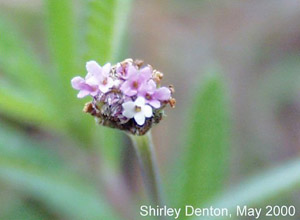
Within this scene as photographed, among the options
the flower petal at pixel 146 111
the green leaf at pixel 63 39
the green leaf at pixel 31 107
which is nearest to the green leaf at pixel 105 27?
the green leaf at pixel 63 39

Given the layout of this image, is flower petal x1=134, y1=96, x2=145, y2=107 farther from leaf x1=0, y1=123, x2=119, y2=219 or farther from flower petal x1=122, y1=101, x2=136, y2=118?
leaf x1=0, y1=123, x2=119, y2=219

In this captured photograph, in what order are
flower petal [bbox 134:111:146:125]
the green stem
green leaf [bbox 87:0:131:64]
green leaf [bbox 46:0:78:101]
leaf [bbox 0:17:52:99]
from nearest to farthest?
flower petal [bbox 134:111:146:125] → the green stem → green leaf [bbox 87:0:131:64] → green leaf [bbox 46:0:78:101] → leaf [bbox 0:17:52:99]

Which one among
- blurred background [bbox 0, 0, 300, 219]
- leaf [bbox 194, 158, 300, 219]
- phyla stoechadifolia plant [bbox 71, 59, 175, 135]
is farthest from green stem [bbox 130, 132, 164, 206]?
blurred background [bbox 0, 0, 300, 219]

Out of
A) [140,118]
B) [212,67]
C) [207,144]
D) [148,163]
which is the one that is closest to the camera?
[140,118]

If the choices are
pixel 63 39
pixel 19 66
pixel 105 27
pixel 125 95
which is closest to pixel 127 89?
pixel 125 95

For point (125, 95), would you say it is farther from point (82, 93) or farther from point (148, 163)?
point (148, 163)

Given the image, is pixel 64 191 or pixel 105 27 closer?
pixel 105 27
